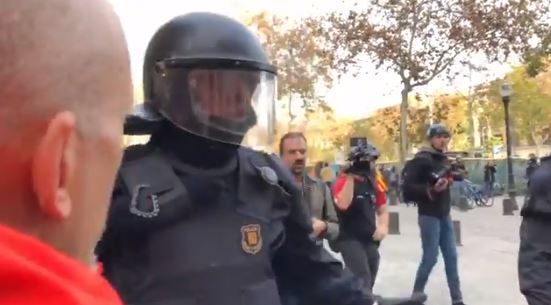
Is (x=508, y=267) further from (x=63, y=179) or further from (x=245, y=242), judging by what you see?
(x=63, y=179)

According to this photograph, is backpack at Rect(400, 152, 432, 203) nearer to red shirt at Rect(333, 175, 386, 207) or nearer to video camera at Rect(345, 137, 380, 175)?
red shirt at Rect(333, 175, 386, 207)

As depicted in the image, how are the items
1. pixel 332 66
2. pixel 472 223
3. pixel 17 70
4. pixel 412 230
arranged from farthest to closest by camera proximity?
pixel 332 66 → pixel 472 223 → pixel 412 230 → pixel 17 70

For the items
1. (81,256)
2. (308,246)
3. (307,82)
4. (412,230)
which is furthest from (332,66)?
(81,256)

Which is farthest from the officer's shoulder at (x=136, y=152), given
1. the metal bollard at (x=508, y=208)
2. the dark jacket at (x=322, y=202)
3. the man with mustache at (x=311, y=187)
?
the metal bollard at (x=508, y=208)

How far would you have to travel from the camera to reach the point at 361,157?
551cm

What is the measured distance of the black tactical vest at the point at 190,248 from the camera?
1.80 meters

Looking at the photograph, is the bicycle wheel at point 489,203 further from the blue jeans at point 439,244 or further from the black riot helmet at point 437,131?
the black riot helmet at point 437,131

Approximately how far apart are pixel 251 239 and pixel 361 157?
3651mm

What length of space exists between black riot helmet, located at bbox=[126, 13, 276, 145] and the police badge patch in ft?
0.67

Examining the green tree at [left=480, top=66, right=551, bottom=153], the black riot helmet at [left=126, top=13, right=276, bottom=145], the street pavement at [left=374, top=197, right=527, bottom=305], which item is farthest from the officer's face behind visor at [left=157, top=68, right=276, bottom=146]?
the green tree at [left=480, top=66, right=551, bottom=153]

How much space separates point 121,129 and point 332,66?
1969 centimetres

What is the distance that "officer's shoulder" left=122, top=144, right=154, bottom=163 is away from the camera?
1.94 m

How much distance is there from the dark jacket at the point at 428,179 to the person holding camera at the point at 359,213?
76 cm

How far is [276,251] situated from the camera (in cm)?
200
